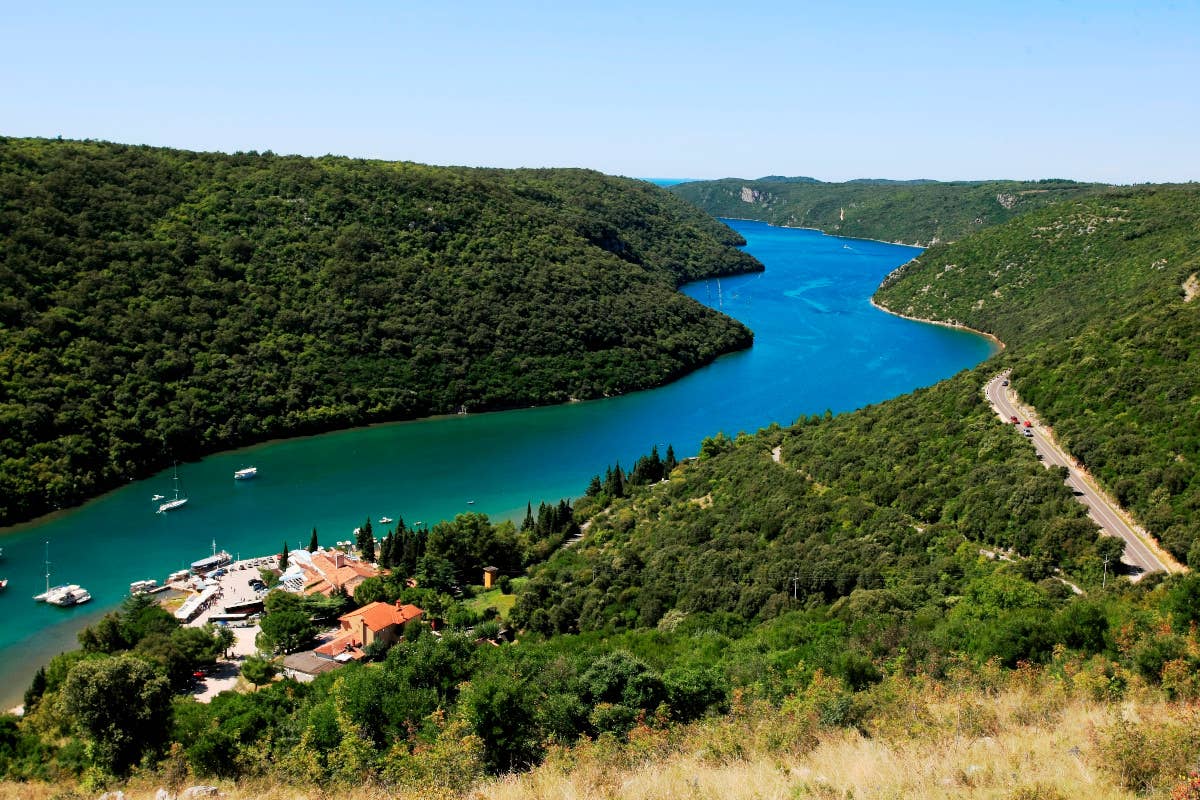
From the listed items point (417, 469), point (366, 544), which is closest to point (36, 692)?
point (366, 544)

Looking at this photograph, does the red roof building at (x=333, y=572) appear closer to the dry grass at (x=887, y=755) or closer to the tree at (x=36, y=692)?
the tree at (x=36, y=692)

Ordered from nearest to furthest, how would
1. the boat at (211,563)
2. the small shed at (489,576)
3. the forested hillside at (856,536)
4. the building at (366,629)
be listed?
the forested hillside at (856,536) → the building at (366,629) → the small shed at (489,576) → the boat at (211,563)

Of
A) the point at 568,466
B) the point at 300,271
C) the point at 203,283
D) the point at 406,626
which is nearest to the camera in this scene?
the point at 406,626

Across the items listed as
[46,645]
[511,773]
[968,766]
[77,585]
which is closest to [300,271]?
[77,585]

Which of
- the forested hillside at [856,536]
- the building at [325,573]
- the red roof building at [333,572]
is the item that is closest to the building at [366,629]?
the red roof building at [333,572]

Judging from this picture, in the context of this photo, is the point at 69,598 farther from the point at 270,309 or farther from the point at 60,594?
the point at 270,309

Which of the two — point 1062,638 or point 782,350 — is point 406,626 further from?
point 782,350
